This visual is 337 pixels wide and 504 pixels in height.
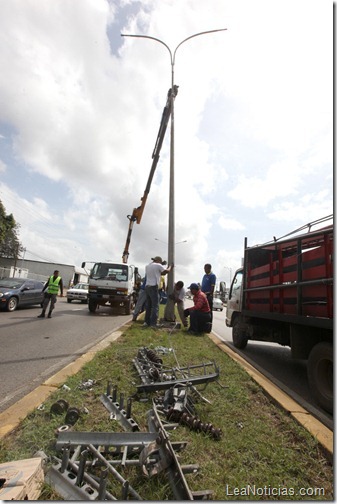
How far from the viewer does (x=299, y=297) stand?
436cm

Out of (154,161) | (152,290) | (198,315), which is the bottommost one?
(198,315)

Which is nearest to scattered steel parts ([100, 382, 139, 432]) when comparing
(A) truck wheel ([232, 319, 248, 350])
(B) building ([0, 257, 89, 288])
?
(A) truck wheel ([232, 319, 248, 350])

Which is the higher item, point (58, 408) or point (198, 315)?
point (198, 315)

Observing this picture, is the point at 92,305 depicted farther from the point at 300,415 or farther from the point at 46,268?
the point at 46,268

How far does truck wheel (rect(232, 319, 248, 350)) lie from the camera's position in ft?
22.7

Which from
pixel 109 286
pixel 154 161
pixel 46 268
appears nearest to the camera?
pixel 109 286

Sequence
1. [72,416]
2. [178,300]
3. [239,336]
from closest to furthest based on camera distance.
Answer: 1. [72,416]
2. [239,336]
3. [178,300]

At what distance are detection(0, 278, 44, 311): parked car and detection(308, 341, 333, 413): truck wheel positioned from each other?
11.2 meters

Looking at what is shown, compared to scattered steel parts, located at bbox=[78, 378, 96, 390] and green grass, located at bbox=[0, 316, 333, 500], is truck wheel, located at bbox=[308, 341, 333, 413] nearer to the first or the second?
green grass, located at bbox=[0, 316, 333, 500]

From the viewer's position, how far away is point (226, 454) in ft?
7.29

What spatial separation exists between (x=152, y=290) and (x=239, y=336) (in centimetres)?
287

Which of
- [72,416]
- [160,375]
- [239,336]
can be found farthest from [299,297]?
[72,416]

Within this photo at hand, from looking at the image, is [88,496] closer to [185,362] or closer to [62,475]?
[62,475]

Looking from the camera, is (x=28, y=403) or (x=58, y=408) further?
(x=28, y=403)
